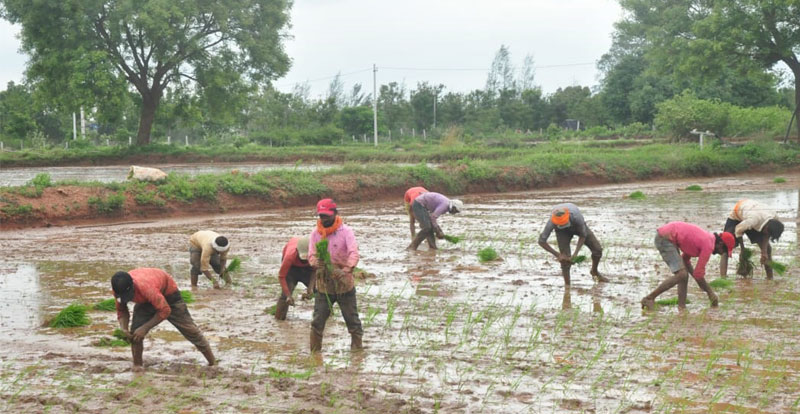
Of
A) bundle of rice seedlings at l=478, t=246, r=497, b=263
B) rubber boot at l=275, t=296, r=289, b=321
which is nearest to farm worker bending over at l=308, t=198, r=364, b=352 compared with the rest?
rubber boot at l=275, t=296, r=289, b=321

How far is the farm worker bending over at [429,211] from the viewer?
14.0 m

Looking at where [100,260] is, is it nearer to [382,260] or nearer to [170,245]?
[170,245]

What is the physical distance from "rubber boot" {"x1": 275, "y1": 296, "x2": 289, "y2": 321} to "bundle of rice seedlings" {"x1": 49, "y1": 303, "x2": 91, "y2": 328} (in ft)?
6.61

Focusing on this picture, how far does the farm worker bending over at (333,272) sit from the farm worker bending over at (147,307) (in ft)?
3.48

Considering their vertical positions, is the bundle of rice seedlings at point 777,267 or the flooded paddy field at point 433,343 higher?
the bundle of rice seedlings at point 777,267

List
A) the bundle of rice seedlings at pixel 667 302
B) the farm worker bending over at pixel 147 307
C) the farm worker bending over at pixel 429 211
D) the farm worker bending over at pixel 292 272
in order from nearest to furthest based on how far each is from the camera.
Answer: the farm worker bending over at pixel 147 307 → the farm worker bending over at pixel 292 272 → the bundle of rice seedlings at pixel 667 302 → the farm worker bending over at pixel 429 211

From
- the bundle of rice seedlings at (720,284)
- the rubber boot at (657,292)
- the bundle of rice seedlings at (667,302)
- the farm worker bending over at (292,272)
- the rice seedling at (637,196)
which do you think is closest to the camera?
the farm worker bending over at (292,272)

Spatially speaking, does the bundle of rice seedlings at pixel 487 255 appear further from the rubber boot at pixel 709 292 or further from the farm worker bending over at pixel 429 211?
the rubber boot at pixel 709 292

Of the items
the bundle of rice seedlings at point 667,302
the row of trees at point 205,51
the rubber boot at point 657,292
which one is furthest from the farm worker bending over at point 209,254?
the row of trees at point 205,51

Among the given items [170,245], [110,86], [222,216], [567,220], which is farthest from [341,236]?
[110,86]

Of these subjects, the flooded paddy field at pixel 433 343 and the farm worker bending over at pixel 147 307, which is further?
the farm worker bending over at pixel 147 307

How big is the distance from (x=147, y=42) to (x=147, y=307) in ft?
117

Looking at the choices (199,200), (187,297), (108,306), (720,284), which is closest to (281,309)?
(187,297)

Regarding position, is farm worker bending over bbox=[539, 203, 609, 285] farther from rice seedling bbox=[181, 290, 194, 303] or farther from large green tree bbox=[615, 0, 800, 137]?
large green tree bbox=[615, 0, 800, 137]
